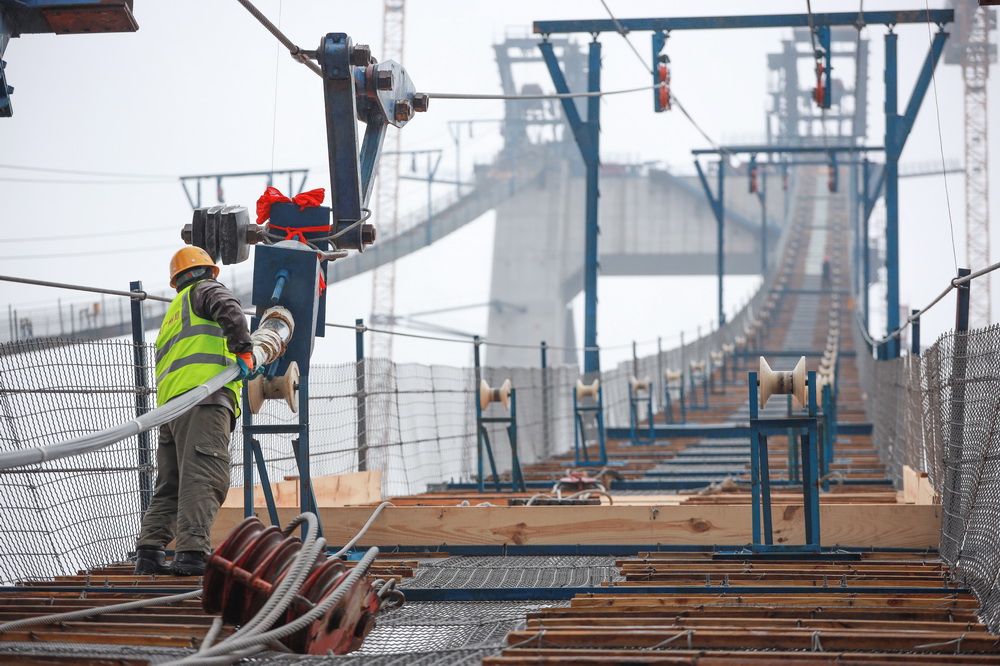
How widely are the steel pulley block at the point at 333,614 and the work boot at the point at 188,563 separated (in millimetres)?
1510

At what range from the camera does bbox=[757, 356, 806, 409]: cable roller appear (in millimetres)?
6742

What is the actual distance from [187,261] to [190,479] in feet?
3.72

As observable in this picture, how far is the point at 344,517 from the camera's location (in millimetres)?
7562

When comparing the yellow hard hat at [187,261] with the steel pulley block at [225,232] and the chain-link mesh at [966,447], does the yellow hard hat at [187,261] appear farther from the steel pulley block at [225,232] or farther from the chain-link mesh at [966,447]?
the chain-link mesh at [966,447]

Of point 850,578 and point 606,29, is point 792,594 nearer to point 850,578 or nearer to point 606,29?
point 850,578

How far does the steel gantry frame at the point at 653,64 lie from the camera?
19.8 metres

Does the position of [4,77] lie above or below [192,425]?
above

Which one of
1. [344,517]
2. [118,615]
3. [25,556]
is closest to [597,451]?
[344,517]

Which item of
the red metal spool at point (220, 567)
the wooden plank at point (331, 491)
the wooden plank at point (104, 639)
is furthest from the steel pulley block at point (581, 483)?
the wooden plank at point (104, 639)

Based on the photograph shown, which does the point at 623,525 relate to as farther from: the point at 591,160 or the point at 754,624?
the point at 591,160

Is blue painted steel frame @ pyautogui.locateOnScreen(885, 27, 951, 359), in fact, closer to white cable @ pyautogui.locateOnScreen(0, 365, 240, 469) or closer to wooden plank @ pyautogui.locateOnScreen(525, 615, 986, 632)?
wooden plank @ pyautogui.locateOnScreen(525, 615, 986, 632)

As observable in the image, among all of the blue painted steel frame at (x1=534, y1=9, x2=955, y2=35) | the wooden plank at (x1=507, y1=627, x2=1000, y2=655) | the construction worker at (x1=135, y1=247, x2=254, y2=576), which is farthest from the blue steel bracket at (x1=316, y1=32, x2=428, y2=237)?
the blue painted steel frame at (x1=534, y1=9, x2=955, y2=35)

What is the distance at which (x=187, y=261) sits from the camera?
6273 millimetres

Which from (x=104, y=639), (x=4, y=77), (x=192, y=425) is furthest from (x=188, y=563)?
(x=4, y=77)
